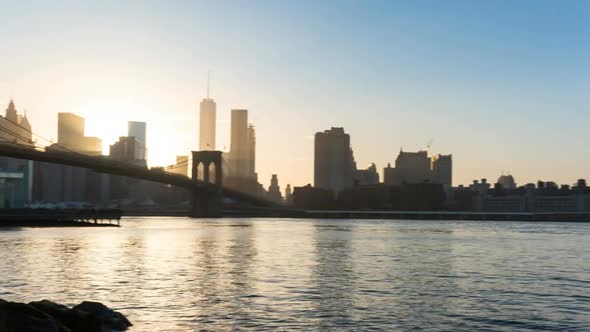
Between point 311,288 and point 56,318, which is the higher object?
point 56,318

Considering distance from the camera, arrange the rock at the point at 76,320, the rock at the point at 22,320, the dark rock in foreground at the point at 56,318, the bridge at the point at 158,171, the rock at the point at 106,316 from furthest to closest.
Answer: the bridge at the point at 158,171
the rock at the point at 106,316
the rock at the point at 76,320
the dark rock in foreground at the point at 56,318
the rock at the point at 22,320

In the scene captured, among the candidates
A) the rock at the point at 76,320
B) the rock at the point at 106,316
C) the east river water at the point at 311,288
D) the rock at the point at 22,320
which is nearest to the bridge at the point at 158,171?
the east river water at the point at 311,288

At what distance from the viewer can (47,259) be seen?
43719mm

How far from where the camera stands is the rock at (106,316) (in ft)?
67.1

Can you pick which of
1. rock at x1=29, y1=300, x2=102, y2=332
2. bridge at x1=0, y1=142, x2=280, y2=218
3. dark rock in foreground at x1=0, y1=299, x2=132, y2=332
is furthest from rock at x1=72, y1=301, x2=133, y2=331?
bridge at x1=0, y1=142, x2=280, y2=218

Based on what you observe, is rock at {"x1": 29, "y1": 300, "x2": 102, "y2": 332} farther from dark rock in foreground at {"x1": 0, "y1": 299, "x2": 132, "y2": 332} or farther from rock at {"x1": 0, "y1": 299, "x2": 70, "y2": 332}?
rock at {"x1": 0, "y1": 299, "x2": 70, "y2": 332}

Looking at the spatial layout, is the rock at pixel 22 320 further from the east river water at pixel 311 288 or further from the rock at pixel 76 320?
the east river water at pixel 311 288

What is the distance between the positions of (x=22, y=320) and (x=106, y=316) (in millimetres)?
4551

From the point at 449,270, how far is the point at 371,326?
19.8 metres

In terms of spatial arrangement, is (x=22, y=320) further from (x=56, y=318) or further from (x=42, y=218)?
(x=42, y=218)

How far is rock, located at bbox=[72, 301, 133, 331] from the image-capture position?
2044 centimetres

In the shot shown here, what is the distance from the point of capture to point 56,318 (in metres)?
18.8

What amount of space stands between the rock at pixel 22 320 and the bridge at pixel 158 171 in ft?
233

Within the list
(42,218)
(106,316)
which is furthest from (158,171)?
(106,316)
